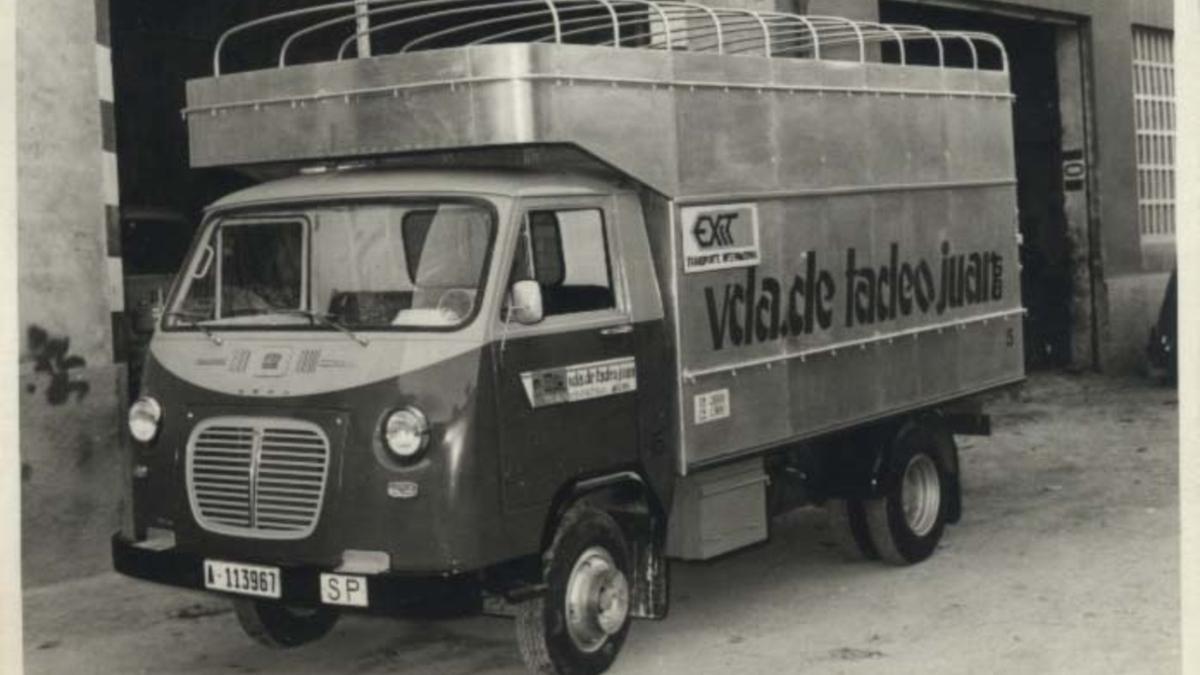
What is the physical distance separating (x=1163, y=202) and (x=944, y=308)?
1054cm

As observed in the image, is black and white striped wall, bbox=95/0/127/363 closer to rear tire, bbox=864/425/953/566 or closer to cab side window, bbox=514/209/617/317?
cab side window, bbox=514/209/617/317

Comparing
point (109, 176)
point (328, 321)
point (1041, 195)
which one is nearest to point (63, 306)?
point (109, 176)

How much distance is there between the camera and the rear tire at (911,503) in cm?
827

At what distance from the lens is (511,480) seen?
19.7 ft

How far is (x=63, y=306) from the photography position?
8.35m

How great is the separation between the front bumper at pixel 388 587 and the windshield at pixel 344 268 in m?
0.97

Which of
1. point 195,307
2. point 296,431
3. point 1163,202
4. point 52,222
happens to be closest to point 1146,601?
point 296,431

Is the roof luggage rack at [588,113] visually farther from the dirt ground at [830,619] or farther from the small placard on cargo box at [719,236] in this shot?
the dirt ground at [830,619]

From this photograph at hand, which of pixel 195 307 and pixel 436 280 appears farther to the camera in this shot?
pixel 195 307

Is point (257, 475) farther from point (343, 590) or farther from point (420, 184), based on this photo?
point (420, 184)

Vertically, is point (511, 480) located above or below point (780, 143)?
below

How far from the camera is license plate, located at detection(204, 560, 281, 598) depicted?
235 inches

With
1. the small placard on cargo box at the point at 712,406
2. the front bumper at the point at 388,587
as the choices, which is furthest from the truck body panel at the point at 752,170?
the front bumper at the point at 388,587

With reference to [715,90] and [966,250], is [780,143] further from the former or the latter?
[966,250]
